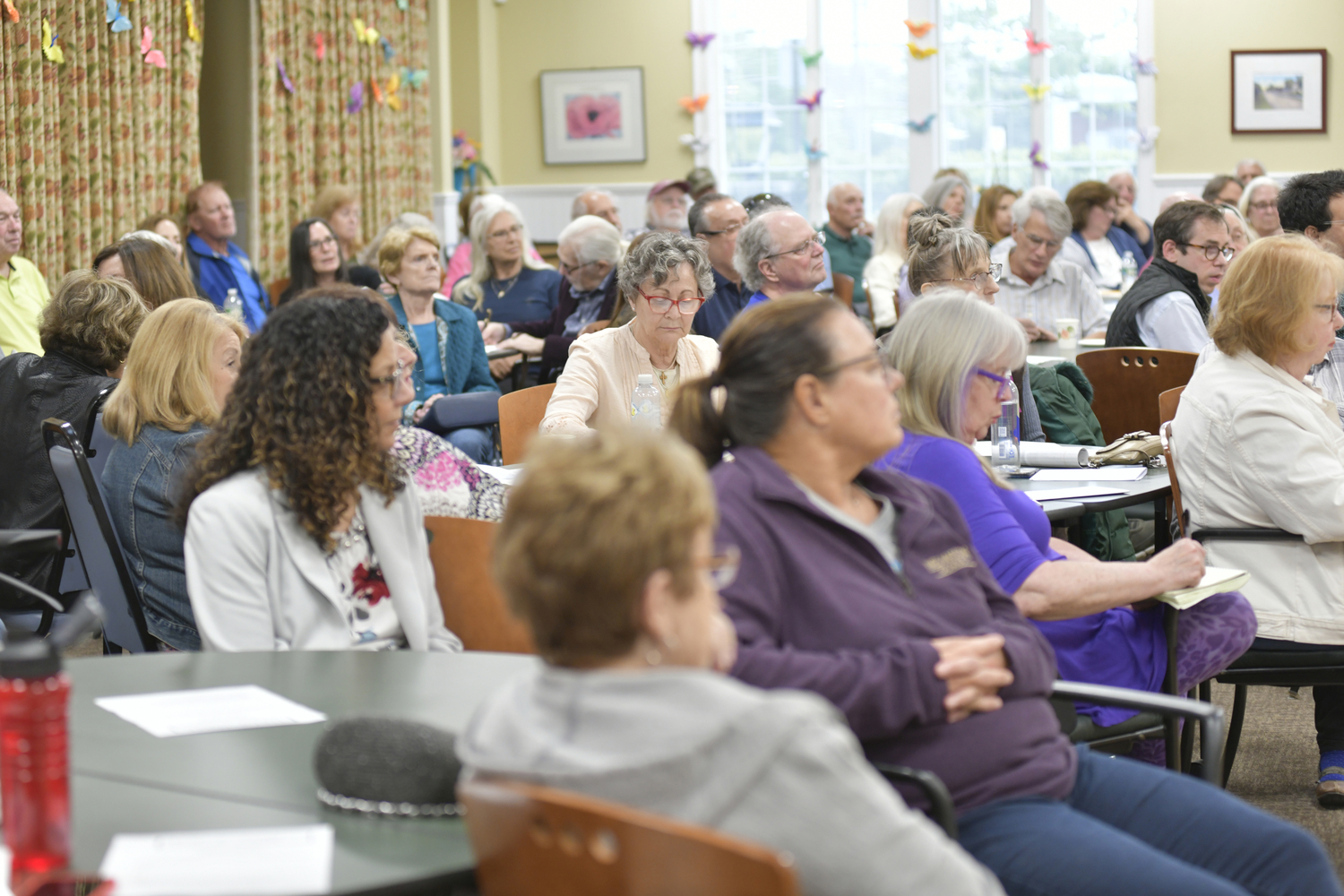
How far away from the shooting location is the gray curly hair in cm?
362

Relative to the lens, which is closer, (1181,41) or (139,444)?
(139,444)

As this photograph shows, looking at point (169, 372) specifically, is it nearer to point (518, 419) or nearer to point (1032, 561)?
point (518, 419)

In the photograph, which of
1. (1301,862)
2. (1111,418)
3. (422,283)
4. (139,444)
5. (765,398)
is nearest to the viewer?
(1301,862)

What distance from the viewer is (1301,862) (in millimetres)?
1585

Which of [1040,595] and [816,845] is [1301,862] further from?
[816,845]

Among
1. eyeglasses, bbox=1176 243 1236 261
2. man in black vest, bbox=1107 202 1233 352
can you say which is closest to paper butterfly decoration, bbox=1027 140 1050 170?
man in black vest, bbox=1107 202 1233 352

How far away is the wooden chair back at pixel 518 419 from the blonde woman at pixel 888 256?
3.48m

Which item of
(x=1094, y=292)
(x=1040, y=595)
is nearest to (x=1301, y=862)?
(x=1040, y=595)

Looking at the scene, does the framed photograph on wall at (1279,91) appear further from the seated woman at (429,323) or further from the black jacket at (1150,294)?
the seated woman at (429,323)

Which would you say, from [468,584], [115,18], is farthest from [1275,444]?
[115,18]

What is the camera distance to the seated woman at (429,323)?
17.4 ft

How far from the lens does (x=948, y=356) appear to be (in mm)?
2250

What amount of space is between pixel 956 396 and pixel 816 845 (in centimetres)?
132

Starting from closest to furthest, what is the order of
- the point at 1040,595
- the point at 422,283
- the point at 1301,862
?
the point at 1301,862 < the point at 1040,595 < the point at 422,283
